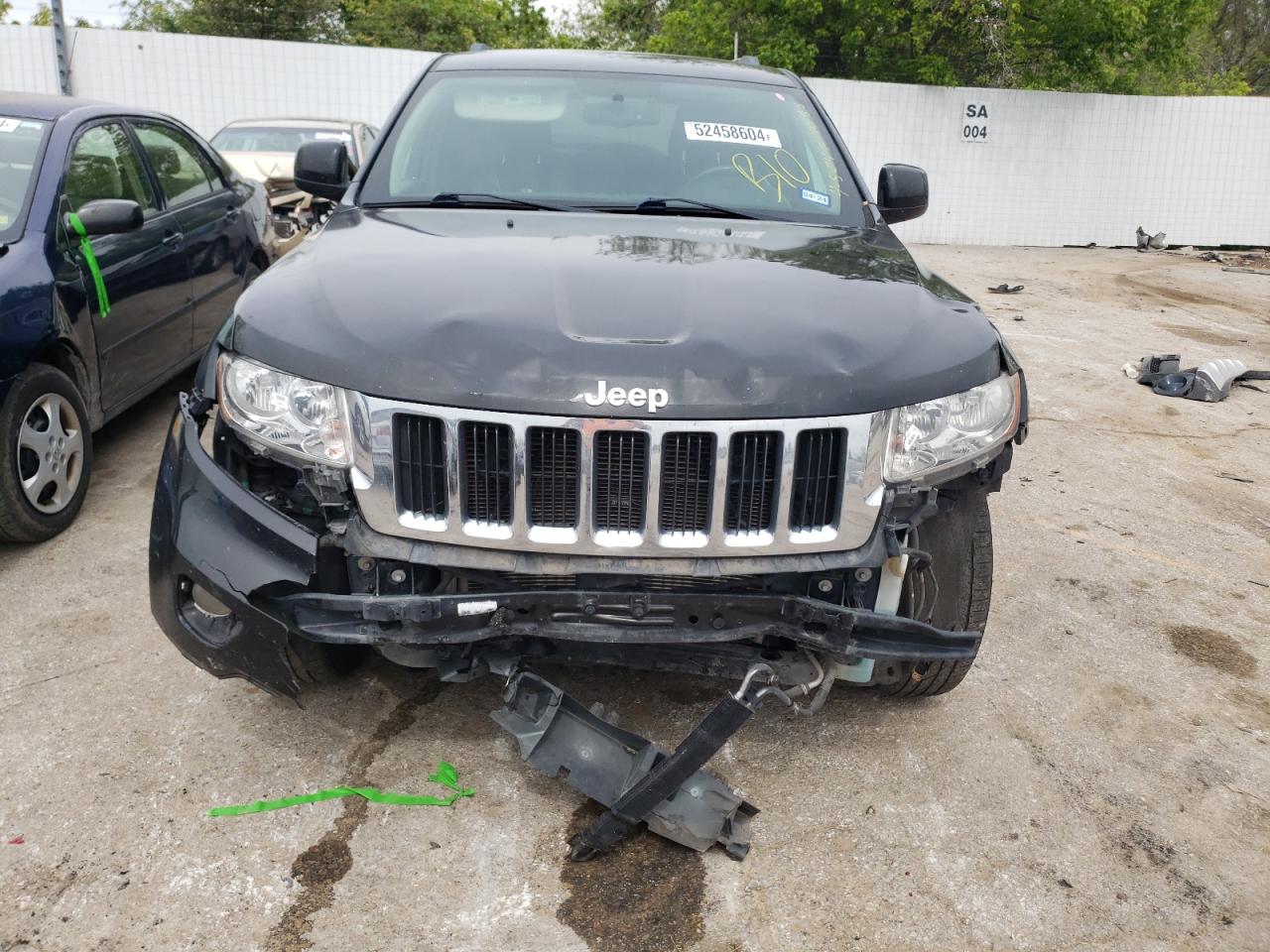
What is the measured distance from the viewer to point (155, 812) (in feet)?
8.52

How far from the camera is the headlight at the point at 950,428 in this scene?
2432 mm

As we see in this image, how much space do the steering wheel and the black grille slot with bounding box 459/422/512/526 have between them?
5.35 feet

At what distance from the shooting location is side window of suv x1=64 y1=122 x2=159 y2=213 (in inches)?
177

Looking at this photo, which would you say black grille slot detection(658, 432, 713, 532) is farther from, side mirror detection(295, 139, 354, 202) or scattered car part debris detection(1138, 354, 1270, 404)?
scattered car part debris detection(1138, 354, 1270, 404)

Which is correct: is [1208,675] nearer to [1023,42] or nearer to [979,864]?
[979,864]

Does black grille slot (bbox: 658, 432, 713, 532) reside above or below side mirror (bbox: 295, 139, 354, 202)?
below

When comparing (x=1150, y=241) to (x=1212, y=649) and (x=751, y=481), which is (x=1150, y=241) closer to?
(x=1212, y=649)

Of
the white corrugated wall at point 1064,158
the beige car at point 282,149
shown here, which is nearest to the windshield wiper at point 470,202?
the beige car at point 282,149

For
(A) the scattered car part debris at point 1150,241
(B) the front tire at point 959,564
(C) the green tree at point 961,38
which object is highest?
(C) the green tree at point 961,38

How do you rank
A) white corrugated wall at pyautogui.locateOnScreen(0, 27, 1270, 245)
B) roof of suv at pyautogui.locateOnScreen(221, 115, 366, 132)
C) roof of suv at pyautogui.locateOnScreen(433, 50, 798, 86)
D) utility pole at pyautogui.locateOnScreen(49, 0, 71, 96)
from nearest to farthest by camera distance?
roof of suv at pyautogui.locateOnScreen(433, 50, 798, 86)
roof of suv at pyautogui.locateOnScreen(221, 115, 366, 132)
utility pole at pyautogui.locateOnScreen(49, 0, 71, 96)
white corrugated wall at pyautogui.locateOnScreen(0, 27, 1270, 245)

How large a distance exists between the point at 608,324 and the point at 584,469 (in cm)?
35

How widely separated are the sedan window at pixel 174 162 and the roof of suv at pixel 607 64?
1.91 meters

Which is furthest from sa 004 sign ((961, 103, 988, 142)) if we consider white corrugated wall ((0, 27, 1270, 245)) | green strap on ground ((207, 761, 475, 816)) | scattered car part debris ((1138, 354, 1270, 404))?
green strap on ground ((207, 761, 475, 816))

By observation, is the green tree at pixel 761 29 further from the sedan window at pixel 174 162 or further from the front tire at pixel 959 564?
the front tire at pixel 959 564
